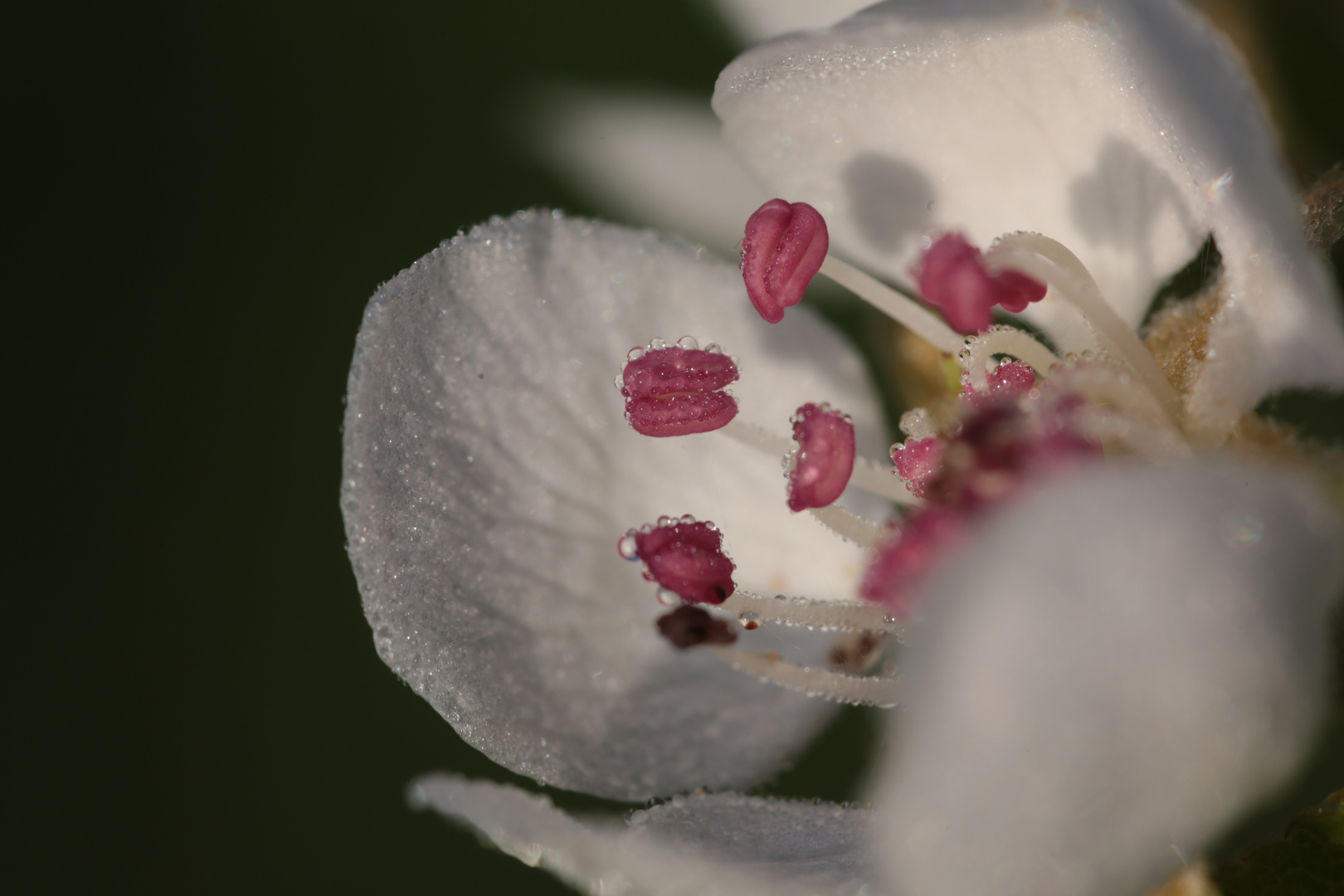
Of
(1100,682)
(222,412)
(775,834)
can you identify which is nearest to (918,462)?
(775,834)

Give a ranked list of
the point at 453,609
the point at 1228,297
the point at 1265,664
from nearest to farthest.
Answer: the point at 1265,664, the point at 1228,297, the point at 453,609

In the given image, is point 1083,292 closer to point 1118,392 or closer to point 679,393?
point 1118,392

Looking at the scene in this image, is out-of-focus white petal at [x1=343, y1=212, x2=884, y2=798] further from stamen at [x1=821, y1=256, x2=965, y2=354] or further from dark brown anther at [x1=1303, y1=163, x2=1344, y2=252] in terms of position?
dark brown anther at [x1=1303, y1=163, x2=1344, y2=252]

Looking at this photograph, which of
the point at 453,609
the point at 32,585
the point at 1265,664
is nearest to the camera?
the point at 1265,664

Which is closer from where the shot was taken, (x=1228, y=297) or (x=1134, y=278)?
(x=1228, y=297)

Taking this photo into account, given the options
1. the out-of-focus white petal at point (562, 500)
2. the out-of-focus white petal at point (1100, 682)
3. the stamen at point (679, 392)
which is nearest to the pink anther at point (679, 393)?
the stamen at point (679, 392)

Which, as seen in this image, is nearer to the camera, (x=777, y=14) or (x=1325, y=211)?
(x=1325, y=211)

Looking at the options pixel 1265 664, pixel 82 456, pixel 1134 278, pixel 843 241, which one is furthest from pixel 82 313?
pixel 1265 664

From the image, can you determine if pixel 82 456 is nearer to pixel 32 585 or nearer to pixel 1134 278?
pixel 32 585
